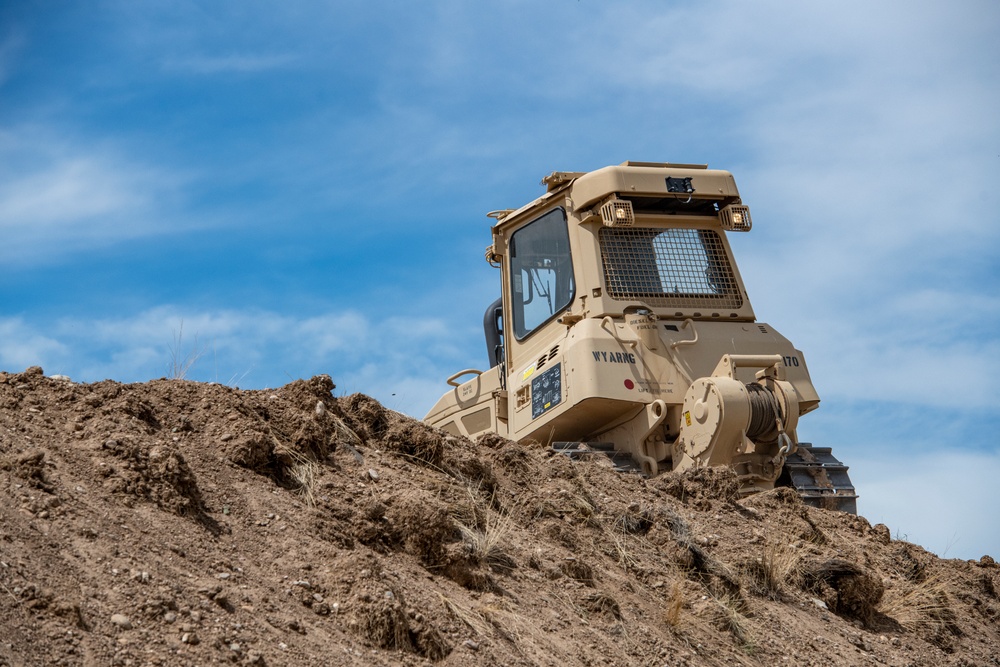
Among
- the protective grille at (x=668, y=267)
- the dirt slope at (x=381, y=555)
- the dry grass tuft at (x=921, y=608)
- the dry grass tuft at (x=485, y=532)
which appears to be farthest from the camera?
the protective grille at (x=668, y=267)

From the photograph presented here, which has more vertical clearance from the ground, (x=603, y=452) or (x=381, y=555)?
(x=603, y=452)

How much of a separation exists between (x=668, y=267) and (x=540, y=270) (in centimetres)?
131

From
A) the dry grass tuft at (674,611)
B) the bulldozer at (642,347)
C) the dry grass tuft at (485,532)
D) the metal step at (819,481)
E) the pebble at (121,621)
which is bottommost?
the pebble at (121,621)

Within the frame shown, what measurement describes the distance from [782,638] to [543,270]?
5.70 metres

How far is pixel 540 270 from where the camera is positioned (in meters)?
12.4

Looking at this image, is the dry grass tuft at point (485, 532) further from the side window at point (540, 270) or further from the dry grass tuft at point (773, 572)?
the side window at point (540, 270)

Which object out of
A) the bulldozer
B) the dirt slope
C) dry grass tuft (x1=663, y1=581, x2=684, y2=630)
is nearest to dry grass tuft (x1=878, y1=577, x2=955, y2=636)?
the dirt slope

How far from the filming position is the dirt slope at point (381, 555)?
4926 millimetres

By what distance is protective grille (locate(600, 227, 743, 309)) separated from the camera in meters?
11.6

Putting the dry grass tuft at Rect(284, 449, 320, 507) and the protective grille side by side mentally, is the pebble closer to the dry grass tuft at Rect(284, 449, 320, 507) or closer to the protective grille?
the dry grass tuft at Rect(284, 449, 320, 507)

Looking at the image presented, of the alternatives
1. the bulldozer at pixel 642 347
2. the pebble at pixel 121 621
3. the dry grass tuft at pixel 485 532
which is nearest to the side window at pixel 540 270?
the bulldozer at pixel 642 347

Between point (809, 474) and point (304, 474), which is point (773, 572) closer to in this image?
point (809, 474)

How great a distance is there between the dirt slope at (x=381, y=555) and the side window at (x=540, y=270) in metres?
3.22

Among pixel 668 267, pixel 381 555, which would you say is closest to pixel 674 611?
pixel 381 555
